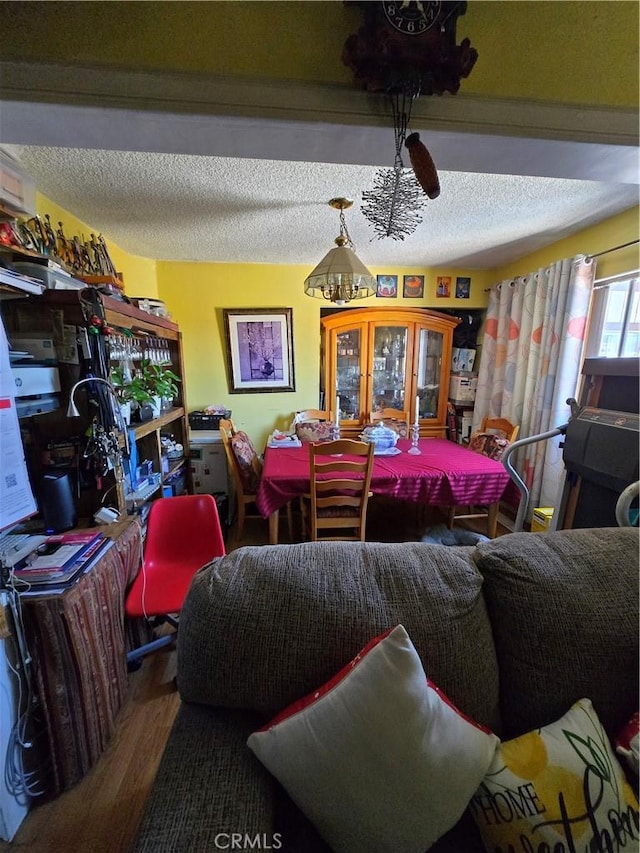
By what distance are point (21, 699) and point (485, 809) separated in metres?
1.27

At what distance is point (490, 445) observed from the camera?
2.57 m

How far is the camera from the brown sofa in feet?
2.41

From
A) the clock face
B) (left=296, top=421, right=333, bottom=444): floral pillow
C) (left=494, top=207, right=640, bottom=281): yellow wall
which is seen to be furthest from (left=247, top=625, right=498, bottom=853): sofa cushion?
(left=494, top=207, right=640, bottom=281): yellow wall

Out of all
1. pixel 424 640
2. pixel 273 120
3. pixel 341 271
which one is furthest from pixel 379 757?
pixel 341 271

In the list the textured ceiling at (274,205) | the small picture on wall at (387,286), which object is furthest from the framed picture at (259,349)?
the small picture on wall at (387,286)

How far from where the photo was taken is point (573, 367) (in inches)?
88.8

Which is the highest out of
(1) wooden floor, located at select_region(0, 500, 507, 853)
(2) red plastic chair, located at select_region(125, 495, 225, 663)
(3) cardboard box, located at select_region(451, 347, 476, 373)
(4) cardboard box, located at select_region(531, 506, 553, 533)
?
(3) cardboard box, located at select_region(451, 347, 476, 373)

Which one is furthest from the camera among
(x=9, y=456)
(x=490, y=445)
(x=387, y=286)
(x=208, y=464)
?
(x=387, y=286)

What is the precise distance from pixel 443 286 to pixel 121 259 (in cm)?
291

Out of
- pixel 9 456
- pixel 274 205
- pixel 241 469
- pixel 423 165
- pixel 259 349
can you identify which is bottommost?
pixel 241 469

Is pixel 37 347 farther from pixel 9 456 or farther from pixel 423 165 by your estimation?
pixel 423 165

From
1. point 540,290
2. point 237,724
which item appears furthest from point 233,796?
point 540,290

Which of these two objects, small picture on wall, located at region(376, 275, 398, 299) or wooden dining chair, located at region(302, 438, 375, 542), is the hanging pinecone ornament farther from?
small picture on wall, located at region(376, 275, 398, 299)

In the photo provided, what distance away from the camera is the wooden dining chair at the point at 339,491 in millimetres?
1898
